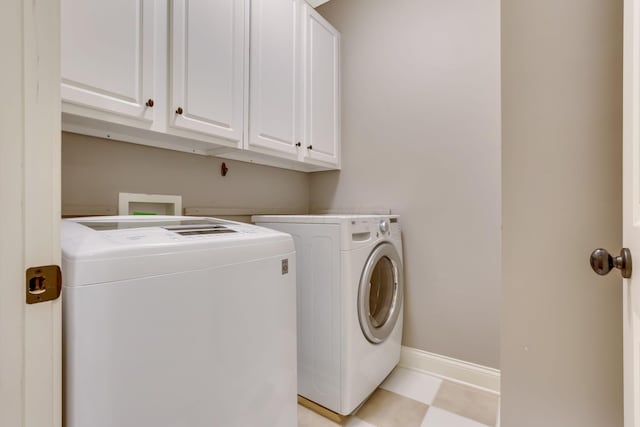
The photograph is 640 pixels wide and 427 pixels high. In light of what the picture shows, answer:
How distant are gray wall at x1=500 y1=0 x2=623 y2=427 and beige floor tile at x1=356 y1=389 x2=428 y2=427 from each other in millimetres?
802

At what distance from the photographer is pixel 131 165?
141cm

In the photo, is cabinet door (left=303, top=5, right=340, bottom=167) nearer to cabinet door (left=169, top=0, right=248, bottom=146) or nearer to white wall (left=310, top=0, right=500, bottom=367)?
white wall (left=310, top=0, right=500, bottom=367)

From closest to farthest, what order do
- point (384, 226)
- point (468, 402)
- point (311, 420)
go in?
1. point (311, 420)
2. point (468, 402)
3. point (384, 226)

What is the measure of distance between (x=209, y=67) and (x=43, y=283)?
115 centimetres

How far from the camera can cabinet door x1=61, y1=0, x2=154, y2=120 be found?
97 cm

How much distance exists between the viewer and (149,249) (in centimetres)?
70

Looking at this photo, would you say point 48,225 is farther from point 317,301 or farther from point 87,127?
point 317,301

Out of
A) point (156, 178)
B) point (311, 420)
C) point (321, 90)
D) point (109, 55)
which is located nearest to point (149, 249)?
point (109, 55)

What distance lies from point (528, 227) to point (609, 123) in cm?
28

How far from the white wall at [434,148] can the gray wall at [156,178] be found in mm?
615

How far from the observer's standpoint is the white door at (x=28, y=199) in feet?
1.57

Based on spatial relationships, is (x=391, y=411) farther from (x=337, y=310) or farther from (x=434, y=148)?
(x=434, y=148)

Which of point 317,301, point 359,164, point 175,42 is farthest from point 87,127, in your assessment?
point 359,164

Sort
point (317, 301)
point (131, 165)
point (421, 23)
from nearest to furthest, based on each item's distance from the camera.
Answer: point (131, 165) < point (317, 301) < point (421, 23)
